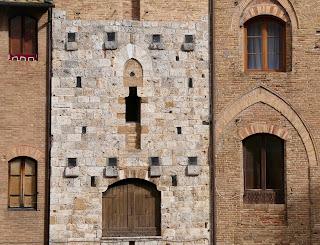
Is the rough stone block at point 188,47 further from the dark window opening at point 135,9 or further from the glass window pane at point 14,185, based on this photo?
the glass window pane at point 14,185

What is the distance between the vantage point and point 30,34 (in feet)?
67.2

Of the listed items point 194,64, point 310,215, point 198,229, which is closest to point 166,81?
point 194,64

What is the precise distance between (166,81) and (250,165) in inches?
147

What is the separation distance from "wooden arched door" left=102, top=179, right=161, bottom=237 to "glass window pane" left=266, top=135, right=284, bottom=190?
3.58 meters

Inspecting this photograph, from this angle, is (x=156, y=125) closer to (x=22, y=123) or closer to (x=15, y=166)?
(x=22, y=123)

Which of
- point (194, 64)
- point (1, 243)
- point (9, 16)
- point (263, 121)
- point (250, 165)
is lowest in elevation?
point (1, 243)

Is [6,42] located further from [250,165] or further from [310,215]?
[310,215]

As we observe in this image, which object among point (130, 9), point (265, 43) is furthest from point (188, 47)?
point (265, 43)

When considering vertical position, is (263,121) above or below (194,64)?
below

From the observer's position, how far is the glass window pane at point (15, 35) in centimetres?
2036

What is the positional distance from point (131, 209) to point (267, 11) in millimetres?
7542

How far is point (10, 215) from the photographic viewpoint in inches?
776

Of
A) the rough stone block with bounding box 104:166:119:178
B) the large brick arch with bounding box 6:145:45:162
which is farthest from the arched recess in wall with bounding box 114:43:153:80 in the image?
the large brick arch with bounding box 6:145:45:162

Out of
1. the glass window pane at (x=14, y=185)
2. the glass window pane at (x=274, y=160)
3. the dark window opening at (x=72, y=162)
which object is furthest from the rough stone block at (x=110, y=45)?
the glass window pane at (x=274, y=160)
